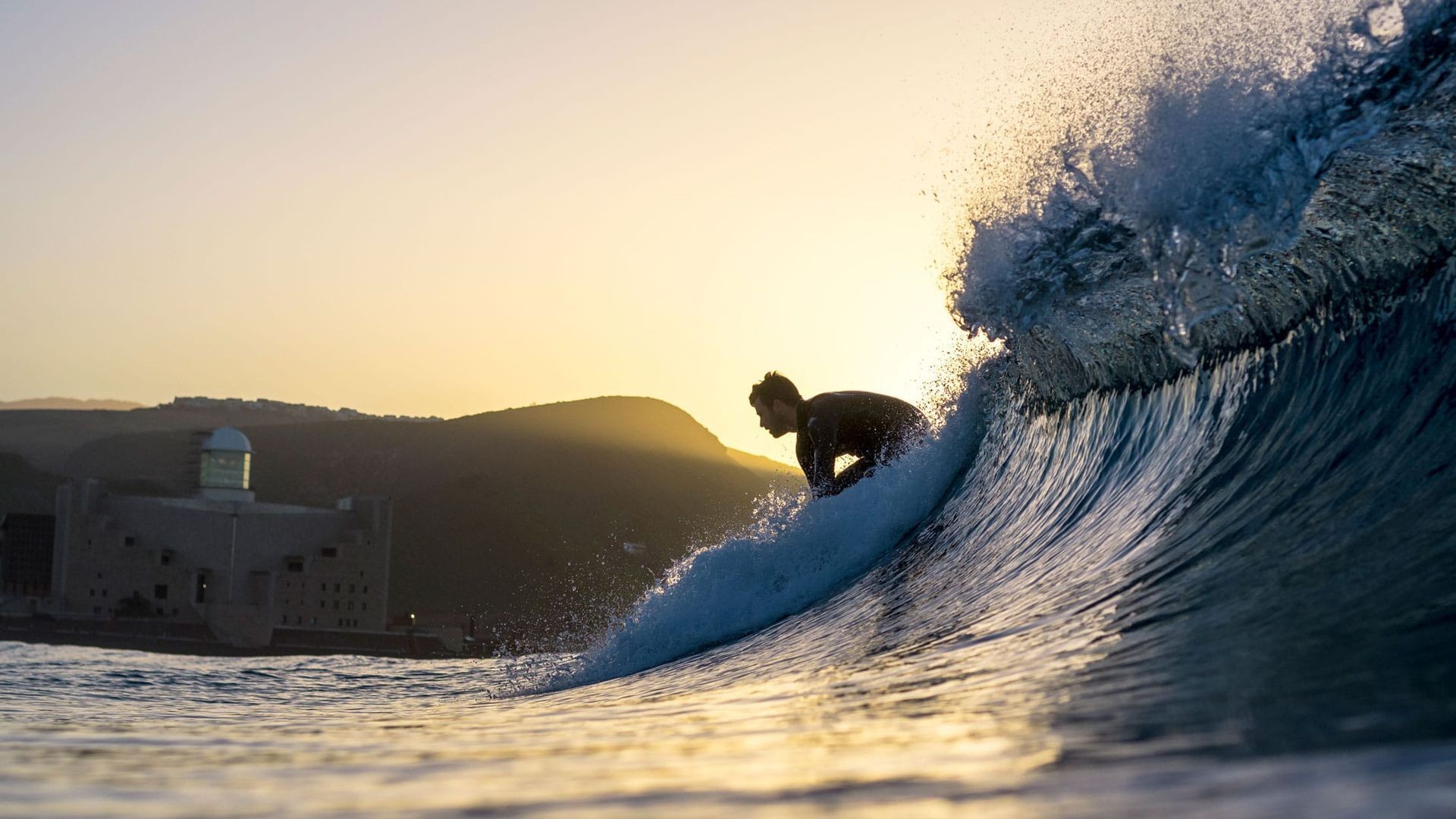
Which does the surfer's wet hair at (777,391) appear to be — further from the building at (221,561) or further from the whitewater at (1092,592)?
the building at (221,561)

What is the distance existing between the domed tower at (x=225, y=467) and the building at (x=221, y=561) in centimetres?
18

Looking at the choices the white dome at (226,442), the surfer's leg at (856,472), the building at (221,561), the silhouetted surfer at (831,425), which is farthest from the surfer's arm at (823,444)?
the white dome at (226,442)

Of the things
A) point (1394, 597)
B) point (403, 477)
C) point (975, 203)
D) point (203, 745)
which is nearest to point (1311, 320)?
point (975, 203)

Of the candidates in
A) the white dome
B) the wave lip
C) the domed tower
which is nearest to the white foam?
the wave lip

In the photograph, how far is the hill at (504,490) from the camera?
158ft

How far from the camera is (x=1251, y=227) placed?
3174mm

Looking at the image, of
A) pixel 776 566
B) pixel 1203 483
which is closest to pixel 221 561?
pixel 776 566

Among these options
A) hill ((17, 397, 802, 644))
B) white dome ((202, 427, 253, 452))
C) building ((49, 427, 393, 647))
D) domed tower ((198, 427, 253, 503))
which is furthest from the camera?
hill ((17, 397, 802, 644))

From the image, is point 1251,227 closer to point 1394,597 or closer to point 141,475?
point 1394,597

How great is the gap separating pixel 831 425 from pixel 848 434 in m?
0.17

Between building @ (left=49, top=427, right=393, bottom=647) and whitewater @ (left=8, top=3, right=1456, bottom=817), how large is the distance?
22.7 meters

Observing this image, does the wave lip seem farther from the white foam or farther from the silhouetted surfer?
the white foam

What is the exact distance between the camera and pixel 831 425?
219 inches

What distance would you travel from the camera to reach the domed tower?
30.4 metres
